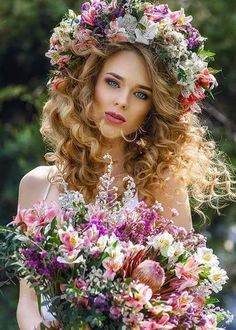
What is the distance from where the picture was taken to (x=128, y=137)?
516 centimetres

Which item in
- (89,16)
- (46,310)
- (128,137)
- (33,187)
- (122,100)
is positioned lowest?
(46,310)

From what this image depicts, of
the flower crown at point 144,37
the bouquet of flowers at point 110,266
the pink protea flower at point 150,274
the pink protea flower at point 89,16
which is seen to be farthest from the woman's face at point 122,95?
the pink protea flower at point 150,274

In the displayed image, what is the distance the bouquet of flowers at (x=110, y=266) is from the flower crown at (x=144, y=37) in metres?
0.98

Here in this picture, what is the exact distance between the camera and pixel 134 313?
3998mm

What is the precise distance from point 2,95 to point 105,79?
4.42 meters

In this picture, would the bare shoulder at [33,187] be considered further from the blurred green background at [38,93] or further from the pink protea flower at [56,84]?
the blurred green background at [38,93]

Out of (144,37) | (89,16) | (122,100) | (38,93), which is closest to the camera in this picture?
(122,100)

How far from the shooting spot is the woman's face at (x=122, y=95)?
16.3ft

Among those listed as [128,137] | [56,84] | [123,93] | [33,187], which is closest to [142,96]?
[123,93]

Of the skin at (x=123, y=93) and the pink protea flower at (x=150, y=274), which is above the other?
the skin at (x=123, y=93)

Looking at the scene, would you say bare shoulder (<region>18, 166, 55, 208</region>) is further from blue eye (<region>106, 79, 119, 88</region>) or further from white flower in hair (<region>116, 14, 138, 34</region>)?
white flower in hair (<region>116, 14, 138, 34</region>)

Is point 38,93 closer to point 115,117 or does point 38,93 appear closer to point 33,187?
point 33,187

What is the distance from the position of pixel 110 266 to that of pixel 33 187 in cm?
127

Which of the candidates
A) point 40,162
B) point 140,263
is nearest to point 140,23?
point 140,263
